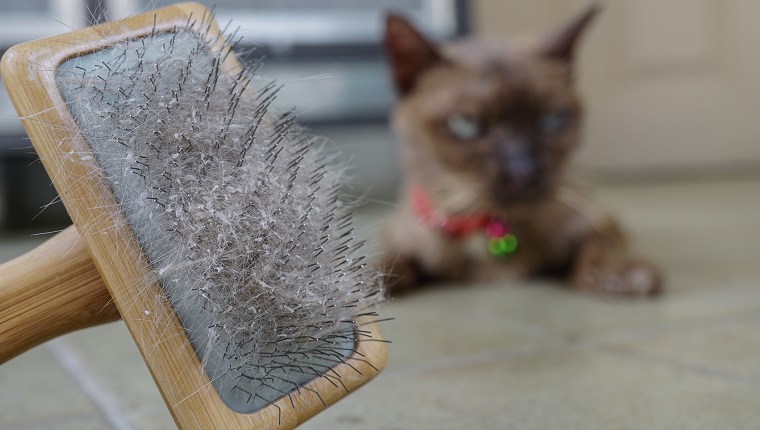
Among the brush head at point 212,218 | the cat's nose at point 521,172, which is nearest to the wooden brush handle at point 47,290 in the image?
the brush head at point 212,218

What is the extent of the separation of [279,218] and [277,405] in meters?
0.12

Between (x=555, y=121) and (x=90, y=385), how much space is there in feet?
2.78

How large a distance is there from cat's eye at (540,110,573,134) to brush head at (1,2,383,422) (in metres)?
0.85

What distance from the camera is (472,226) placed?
132 cm

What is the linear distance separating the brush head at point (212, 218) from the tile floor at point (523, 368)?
0.46 feet

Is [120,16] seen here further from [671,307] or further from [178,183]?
[671,307]

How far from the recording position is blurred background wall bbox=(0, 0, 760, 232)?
2490 millimetres

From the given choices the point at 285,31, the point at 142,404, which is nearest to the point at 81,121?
the point at 142,404

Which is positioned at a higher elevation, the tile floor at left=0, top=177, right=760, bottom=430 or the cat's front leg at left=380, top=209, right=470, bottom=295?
the cat's front leg at left=380, top=209, right=470, bottom=295

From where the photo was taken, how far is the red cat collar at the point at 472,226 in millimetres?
1308

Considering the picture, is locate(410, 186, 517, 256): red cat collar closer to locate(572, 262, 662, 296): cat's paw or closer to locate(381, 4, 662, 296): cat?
locate(381, 4, 662, 296): cat

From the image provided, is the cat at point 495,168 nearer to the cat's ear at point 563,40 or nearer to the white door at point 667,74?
the cat's ear at point 563,40

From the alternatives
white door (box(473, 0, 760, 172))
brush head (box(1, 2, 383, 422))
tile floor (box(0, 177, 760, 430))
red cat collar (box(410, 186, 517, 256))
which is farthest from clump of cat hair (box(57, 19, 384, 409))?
white door (box(473, 0, 760, 172))

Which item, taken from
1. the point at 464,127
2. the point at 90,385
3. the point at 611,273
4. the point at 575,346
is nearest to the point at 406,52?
the point at 464,127
